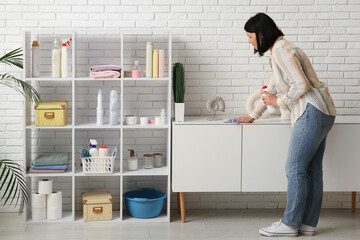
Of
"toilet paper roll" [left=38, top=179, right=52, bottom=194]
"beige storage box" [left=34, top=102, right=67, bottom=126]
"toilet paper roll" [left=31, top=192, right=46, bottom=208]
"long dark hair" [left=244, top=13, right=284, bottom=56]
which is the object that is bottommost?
"toilet paper roll" [left=31, top=192, right=46, bottom=208]

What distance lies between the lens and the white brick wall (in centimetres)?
421

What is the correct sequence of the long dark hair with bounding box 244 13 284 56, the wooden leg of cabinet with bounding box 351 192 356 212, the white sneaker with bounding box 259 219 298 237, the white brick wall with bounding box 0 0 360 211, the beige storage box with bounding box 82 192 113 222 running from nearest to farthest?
the long dark hair with bounding box 244 13 284 56 < the white sneaker with bounding box 259 219 298 237 < the beige storage box with bounding box 82 192 113 222 < the white brick wall with bounding box 0 0 360 211 < the wooden leg of cabinet with bounding box 351 192 356 212

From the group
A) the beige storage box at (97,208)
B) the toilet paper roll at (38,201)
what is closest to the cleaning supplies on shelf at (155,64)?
the beige storage box at (97,208)

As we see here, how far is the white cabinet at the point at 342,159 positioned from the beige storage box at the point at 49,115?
A: 1.94 metres

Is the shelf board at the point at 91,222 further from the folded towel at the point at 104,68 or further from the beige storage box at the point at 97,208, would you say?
the folded towel at the point at 104,68

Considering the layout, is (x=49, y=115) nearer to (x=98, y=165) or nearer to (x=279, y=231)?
(x=98, y=165)

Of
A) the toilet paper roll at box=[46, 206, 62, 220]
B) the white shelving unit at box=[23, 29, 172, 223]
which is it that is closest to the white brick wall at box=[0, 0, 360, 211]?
the white shelving unit at box=[23, 29, 172, 223]

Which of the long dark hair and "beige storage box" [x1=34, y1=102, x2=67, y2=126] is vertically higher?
the long dark hair

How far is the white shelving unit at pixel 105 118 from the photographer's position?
13.7 feet

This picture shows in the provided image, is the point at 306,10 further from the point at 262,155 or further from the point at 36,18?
the point at 36,18

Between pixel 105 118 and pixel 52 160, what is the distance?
1.80 ft

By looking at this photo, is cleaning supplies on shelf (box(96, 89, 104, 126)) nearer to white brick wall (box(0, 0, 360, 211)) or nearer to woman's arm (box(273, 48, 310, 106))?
white brick wall (box(0, 0, 360, 211))

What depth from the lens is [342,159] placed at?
403 cm

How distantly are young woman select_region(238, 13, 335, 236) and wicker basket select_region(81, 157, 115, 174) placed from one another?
1.23m
